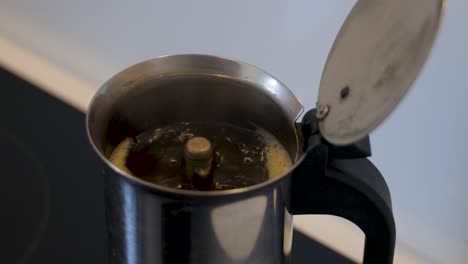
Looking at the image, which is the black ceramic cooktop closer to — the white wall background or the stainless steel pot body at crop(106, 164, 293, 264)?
the white wall background

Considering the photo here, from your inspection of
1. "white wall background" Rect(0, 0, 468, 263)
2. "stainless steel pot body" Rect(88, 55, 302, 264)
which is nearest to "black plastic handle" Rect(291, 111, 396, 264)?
"stainless steel pot body" Rect(88, 55, 302, 264)

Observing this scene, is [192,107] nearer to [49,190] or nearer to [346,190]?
[346,190]

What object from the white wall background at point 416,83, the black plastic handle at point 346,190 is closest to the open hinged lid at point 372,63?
the black plastic handle at point 346,190

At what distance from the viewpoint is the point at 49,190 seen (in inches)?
30.1

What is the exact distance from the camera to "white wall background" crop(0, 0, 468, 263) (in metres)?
0.65

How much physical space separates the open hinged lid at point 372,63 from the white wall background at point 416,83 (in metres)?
0.21

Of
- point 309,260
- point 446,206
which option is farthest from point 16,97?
point 446,206

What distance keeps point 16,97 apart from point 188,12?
0.27 meters

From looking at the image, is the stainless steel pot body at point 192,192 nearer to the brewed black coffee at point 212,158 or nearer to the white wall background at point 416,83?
the brewed black coffee at point 212,158

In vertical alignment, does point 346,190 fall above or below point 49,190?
above

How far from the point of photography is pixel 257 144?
1.66 ft

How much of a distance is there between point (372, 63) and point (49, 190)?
462 mm

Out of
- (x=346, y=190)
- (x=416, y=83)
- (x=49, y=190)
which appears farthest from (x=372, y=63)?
(x=49, y=190)

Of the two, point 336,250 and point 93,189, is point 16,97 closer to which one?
point 93,189
